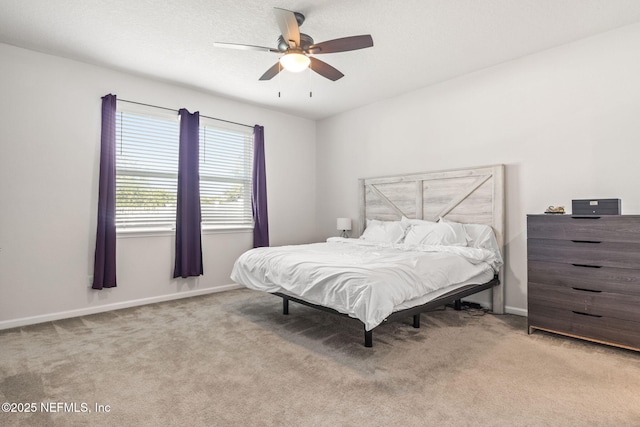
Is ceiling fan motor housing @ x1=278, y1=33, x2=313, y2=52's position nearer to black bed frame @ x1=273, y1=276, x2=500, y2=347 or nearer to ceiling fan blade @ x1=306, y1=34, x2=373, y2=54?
ceiling fan blade @ x1=306, y1=34, x2=373, y2=54

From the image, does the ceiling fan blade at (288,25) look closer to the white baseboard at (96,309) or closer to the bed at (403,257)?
the bed at (403,257)

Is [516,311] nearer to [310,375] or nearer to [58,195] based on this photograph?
[310,375]

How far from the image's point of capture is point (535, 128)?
3.51 meters

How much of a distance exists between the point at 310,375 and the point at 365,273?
793mm

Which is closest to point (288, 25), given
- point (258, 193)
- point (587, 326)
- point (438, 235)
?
point (438, 235)

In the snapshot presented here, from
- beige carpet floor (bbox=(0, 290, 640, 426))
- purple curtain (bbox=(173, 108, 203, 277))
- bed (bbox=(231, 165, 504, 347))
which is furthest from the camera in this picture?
purple curtain (bbox=(173, 108, 203, 277))

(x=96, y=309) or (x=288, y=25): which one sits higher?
(x=288, y=25)

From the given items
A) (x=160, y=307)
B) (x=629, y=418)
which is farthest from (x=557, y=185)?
(x=160, y=307)

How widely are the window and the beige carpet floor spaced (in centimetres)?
147

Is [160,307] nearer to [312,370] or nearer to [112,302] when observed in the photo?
[112,302]

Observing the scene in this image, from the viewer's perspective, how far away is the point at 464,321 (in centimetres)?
338

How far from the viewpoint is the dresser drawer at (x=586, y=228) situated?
2.52 m

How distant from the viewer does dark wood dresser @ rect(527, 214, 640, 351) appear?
2512 millimetres

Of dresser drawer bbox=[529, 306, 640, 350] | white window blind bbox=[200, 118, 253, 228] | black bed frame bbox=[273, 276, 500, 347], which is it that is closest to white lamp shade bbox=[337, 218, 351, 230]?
white window blind bbox=[200, 118, 253, 228]
